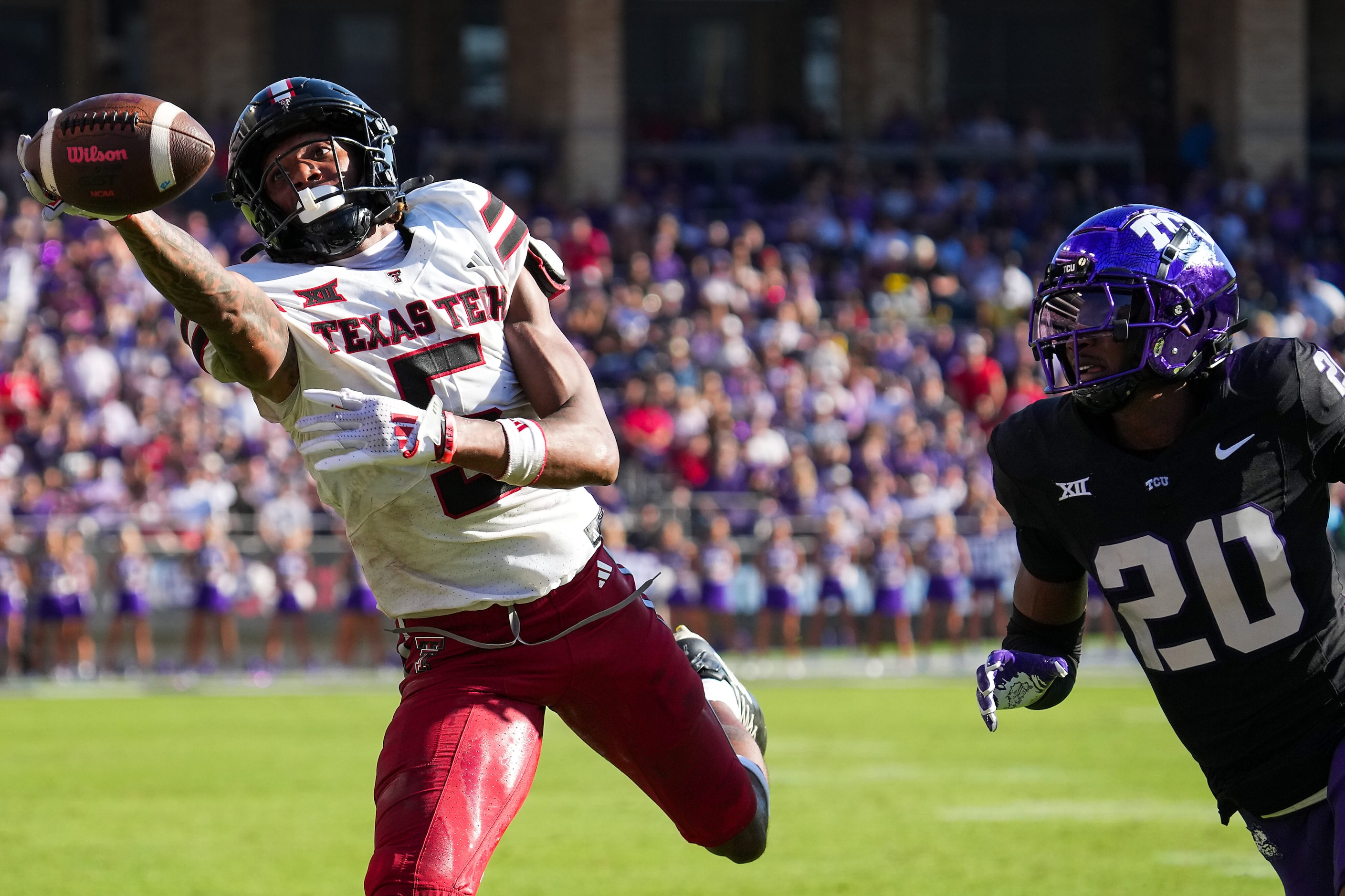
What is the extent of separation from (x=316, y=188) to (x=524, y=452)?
81 cm

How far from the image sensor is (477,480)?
3760 millimetres

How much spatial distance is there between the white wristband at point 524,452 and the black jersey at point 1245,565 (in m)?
1.19

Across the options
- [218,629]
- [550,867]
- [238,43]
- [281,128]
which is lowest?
[218,629]

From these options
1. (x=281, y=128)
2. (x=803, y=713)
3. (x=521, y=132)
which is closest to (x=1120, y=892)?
(x=281, y=128)

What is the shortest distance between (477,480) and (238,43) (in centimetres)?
2081

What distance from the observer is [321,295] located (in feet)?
12.0

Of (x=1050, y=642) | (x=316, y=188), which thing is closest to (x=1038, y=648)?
(x=1050, y=642)

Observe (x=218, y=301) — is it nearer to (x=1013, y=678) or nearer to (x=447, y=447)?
(x=447, y=447)

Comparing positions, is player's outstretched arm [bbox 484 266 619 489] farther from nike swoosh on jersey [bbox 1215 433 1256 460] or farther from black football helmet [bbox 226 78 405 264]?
nike swoosh on jersey [bbox 1215 433 1256 460]

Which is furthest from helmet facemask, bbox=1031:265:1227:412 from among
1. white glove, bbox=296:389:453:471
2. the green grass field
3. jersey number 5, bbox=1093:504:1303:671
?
the green grass field

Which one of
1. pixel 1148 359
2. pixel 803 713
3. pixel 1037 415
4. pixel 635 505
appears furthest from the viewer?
pixel 635 505

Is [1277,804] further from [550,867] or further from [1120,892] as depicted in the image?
[550,867]

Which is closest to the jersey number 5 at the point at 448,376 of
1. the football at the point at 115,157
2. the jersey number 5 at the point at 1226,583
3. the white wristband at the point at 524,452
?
the white wristband at the point at 524,452

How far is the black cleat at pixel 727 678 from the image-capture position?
4.46 metres
